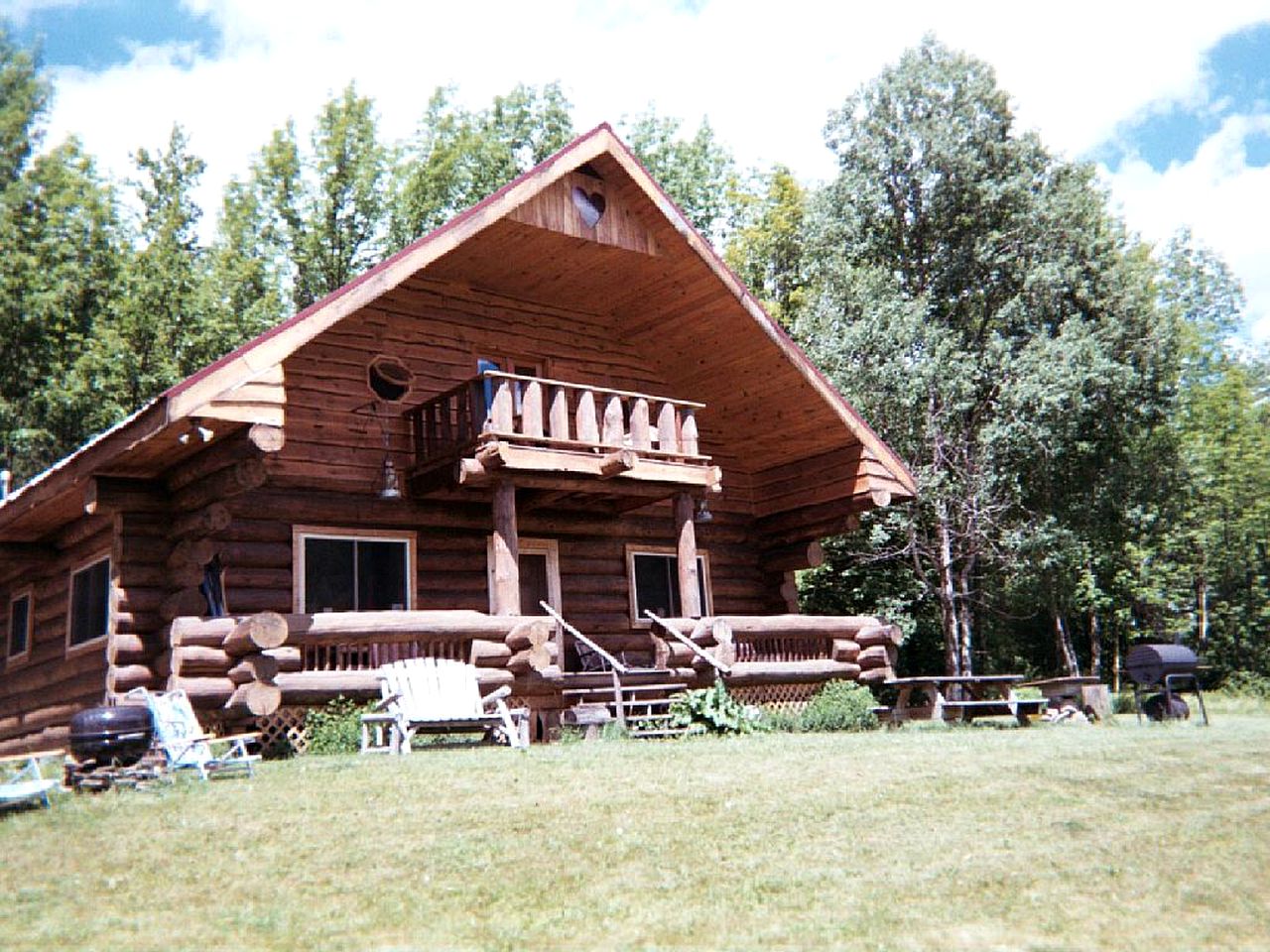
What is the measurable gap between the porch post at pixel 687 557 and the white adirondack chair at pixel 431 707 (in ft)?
13.2

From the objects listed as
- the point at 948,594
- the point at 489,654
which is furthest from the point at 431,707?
the point at 948,594

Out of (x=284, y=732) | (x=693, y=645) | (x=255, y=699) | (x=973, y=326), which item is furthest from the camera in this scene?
(x=973, y=326)

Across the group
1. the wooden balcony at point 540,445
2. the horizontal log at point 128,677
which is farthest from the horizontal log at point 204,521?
the wooden balcony at point 540,445

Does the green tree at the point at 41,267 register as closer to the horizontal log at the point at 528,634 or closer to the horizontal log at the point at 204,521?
the horizontal log at the point at 204,521

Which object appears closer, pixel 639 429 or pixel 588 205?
pixel 639 429

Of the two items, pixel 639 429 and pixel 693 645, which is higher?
pixel 639 429

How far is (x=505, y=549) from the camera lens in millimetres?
15664

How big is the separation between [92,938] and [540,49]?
36.7 metres

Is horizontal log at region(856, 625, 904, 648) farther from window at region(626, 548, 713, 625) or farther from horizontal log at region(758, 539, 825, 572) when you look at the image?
window at region(626, 548, 713, 625)

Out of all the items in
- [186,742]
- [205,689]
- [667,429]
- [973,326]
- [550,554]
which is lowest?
[186,742]

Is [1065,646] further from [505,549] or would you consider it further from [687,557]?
[505,549]

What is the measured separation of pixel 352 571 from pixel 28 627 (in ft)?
19.9

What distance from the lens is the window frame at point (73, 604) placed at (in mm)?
15070

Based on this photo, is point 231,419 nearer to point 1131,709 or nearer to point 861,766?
point 861,766
